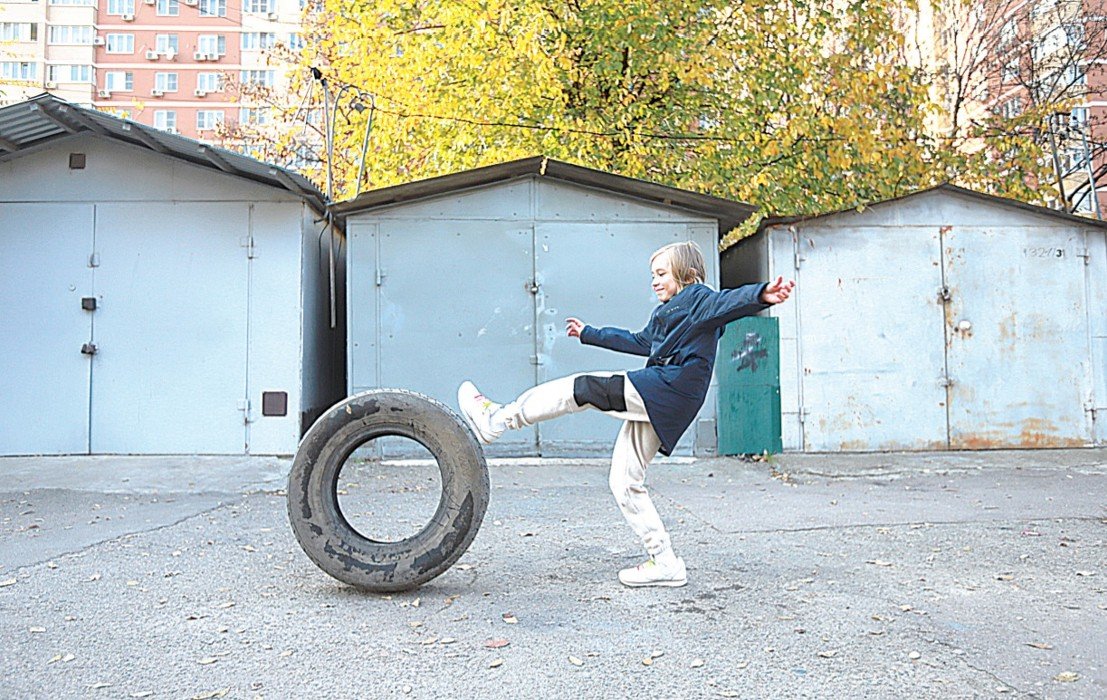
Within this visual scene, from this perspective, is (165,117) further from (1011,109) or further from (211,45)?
(1011,109)

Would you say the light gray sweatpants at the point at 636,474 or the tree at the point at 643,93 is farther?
the tree at the point at 643,93

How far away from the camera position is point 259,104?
25.8 m

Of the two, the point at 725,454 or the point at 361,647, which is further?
the point at 725,454

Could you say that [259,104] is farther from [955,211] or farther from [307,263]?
[955,211]

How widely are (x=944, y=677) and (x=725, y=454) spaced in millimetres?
7574

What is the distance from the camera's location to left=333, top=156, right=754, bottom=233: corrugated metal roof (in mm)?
10227

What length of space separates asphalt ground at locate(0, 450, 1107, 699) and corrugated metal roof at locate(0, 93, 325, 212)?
3.64 m

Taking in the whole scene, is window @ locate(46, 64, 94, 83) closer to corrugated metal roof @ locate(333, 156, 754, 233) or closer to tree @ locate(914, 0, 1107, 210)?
tree @ locate(914, 0, 1107, 210)

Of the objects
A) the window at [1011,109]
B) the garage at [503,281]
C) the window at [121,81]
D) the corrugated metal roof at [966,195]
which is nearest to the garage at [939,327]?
the corrugated metal roof at [966,195]

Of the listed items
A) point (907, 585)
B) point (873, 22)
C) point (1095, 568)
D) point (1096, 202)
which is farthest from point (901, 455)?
point (873, 22)

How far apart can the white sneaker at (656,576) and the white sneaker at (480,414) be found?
964 millimetres

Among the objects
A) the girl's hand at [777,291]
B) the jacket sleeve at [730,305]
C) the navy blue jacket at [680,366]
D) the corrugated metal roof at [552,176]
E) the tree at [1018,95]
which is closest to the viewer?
the girl's hand at [777,291]

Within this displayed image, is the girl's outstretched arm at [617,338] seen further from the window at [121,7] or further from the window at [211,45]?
the window at [121,7]

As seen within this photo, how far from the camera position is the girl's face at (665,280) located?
4.73 meters
